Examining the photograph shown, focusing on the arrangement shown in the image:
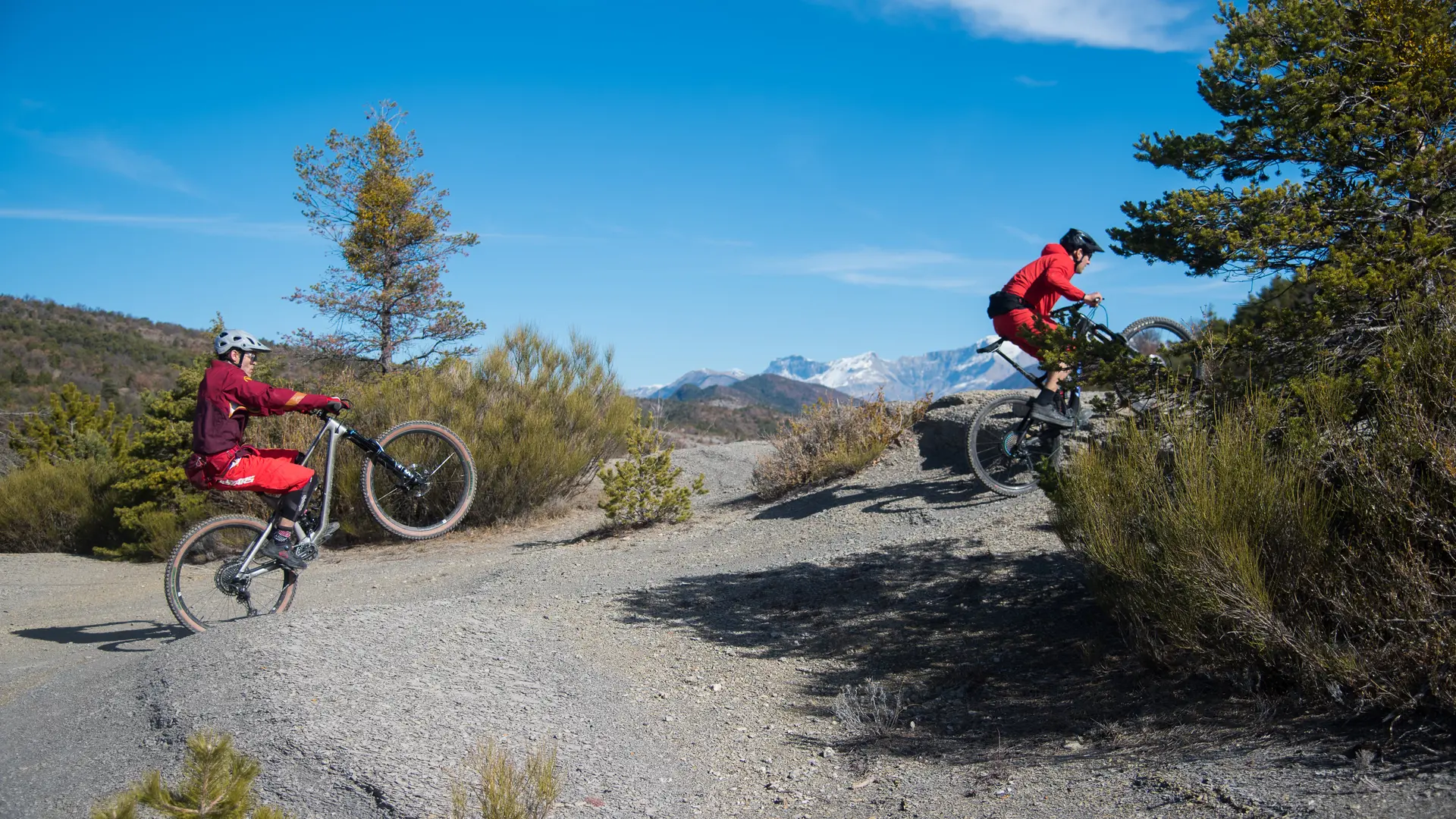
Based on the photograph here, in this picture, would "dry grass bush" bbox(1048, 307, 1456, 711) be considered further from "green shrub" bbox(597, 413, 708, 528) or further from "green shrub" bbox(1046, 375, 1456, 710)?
"green shrub" bbox(597, 413, 708, 528)

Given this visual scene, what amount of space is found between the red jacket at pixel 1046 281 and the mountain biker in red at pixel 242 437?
17.0ft

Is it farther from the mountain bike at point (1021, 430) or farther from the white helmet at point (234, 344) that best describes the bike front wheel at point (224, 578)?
the mountain bike at point (1021, 430)

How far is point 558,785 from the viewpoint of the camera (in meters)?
3.76

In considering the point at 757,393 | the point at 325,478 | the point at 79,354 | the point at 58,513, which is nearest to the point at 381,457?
the point at 325,478

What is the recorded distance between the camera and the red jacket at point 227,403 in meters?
5.80

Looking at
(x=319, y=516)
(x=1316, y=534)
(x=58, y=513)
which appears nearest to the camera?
(x=1316, y=534)

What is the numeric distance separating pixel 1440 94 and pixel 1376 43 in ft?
1.16

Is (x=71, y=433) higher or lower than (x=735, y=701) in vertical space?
higher

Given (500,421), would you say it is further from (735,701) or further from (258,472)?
(735,701)

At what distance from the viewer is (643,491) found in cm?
1021

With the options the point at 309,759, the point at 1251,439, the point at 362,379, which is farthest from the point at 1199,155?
the point at 362,379

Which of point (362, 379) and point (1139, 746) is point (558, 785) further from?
point (362, 379)

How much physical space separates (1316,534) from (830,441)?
308 inches

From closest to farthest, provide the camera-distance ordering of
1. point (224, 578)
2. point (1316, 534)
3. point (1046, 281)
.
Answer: point (1316, 534), point (224, 578), point (1046, 281)
